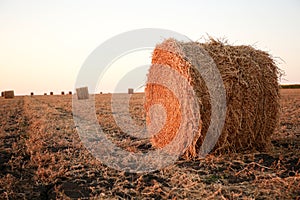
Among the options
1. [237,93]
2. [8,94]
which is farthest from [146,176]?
[8,94]

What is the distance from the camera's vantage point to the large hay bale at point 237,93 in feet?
18.5

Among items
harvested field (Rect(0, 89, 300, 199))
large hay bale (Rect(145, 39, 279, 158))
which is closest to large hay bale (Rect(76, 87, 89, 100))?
harvested field (Rect(0, 89, 300, 199))

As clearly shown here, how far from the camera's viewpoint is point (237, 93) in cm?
564

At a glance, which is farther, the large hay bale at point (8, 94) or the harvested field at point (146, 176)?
the large hay bale at point (8, 94)

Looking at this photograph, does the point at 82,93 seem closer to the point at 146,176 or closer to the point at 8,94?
the point at 8,94

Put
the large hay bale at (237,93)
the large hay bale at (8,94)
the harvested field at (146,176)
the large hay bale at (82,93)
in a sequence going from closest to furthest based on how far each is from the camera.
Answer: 1. the harvested field at (146,176)
2. the large hay bale at (237,93)
3. the large hay bale at (82,93)
4. the large hay bale at (8,94)

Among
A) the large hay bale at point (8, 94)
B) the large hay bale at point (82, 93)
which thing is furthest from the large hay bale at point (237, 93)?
the large hay bale at point (8, 94)

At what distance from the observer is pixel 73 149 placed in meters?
6.59

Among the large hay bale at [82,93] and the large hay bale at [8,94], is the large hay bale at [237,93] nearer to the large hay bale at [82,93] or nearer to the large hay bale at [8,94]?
the large hay bale at [82,93]

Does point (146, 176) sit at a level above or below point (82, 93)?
below

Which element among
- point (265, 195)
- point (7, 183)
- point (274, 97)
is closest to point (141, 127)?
point (274, 97)

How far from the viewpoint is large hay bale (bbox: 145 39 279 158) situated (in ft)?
18.5

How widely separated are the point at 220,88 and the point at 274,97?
1.22 metres

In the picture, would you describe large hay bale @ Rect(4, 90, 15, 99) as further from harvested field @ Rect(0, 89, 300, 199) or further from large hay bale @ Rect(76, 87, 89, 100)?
harvested field @ Rect(0, 89, 300, 199)
